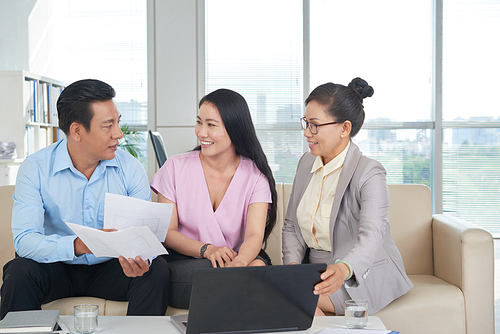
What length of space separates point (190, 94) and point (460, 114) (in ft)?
9.27

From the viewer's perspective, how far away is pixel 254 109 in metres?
4.88

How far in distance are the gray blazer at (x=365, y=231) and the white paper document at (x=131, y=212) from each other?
0.57 metres

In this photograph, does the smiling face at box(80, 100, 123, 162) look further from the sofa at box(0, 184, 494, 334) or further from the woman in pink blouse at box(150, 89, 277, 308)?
the sofa at box(0, 184, 494, 334)

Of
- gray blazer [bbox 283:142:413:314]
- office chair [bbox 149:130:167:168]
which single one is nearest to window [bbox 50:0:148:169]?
office chair [bbox 149:130:167:168]

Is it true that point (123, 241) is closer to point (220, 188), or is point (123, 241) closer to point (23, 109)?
point (220, 188)

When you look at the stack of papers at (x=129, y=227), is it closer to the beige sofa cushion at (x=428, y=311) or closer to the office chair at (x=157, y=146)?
the beige sofa cushion at (x=428, y=311)

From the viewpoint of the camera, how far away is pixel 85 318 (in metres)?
1.17

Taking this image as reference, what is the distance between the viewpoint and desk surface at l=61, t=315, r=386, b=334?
1211 millimetres

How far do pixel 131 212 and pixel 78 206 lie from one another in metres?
0.49

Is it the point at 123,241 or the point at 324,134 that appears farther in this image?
the point at 324,134

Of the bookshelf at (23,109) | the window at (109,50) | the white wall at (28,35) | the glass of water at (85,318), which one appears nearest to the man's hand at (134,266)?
the glass of water at (85,318)

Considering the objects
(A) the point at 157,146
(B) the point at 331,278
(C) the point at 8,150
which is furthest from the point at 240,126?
(C) the point at 8,150

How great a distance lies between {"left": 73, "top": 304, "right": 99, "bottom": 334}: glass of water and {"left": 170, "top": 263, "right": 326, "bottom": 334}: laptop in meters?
0.23

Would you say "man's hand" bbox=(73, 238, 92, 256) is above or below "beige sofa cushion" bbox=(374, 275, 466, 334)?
above
